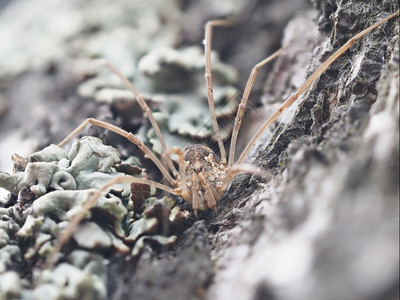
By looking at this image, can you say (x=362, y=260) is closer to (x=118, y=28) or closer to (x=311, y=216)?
(x=311, y=216)

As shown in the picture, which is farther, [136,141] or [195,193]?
[136,141]

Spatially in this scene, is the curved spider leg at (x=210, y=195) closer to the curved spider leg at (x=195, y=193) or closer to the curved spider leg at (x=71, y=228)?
the curved spider leg at (x=195, y=193)

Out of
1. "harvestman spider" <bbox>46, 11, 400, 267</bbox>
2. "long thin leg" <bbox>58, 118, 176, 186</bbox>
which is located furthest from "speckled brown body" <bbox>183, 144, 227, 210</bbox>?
"long thin leg" <bbox>58, 118, 176, 186</bbox>

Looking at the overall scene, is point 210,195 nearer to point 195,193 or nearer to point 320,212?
point 195,193

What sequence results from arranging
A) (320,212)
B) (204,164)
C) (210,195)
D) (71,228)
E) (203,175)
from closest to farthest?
(320,212)
(71,228)
(210,195)
(203,175)
(204,164)

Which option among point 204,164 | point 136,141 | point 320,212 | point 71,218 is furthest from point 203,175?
point 320,212

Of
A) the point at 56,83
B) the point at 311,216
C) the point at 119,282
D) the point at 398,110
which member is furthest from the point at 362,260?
the point at 56,83

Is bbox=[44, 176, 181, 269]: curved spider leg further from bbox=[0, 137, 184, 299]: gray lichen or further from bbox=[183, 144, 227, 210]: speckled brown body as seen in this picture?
bbox=[183, 144, 227, 210]: speckled brown body

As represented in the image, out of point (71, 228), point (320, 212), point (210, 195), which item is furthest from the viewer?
point (210, 195)

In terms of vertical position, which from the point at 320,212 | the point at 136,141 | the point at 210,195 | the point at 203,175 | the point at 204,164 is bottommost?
the point at 320,212
